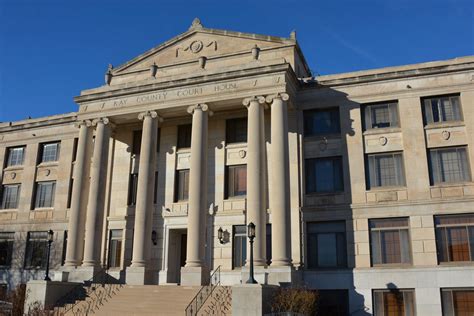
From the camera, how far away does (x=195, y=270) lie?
2292cm

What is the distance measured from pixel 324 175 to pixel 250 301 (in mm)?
9487

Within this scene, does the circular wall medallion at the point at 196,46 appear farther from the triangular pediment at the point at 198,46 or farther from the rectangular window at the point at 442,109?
the rectangular window at the point at 442,109

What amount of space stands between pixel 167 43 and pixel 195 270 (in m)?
14.4

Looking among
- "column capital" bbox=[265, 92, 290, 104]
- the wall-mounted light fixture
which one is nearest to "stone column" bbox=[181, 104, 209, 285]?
"column capital" bbox=[265, 92, 290, 104]

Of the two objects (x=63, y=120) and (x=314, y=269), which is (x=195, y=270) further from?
(x=63, y=120)

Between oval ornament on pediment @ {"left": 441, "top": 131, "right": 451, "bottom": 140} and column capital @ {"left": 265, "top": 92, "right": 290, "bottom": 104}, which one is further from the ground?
column capital @ {"left": 265, "top": 92, "right": 290, "bottom": 104}

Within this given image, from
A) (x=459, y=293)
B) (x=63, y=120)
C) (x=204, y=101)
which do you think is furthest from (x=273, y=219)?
(x=63, y=120)

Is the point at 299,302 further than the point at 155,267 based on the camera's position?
No

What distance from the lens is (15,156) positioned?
3500cm

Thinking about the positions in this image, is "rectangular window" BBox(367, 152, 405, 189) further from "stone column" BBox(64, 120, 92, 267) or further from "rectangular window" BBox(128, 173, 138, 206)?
"stone column" BBox(64, 120, 92, 267)

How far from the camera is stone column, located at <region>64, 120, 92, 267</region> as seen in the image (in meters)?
26.3

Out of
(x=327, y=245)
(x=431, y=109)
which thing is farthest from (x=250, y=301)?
(x=431, y=109)

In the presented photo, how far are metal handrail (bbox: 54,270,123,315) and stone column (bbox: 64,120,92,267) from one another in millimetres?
1792

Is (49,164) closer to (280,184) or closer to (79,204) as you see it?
(79,204)
